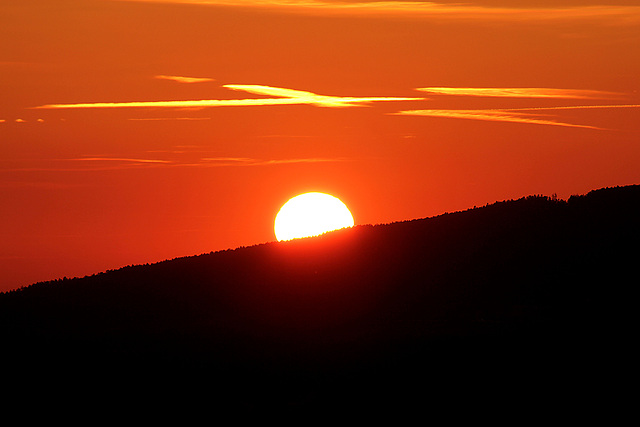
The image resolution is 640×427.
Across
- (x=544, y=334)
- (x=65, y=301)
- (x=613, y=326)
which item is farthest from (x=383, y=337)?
(x=65, y=301)

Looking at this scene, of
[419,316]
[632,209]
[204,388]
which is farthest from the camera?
[632,209]

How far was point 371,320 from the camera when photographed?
2636 cm

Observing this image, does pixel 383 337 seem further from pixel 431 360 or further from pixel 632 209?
pixel 632 209

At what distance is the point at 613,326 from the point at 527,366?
11.8 feet

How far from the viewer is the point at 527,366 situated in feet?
63.1

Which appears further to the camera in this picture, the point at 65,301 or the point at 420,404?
the point at 65,301

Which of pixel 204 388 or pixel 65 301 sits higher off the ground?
pixel 65 301

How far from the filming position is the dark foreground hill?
62.6ft

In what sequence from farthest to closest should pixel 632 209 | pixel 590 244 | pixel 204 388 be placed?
pixel 632 209, pixel 590 244, pixel 204 388

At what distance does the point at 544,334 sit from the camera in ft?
69.3

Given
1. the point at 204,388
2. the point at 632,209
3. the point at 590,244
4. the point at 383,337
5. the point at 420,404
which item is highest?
the point at 632,209

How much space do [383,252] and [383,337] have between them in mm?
10191

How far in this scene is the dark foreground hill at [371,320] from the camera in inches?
751

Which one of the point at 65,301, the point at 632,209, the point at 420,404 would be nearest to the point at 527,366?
the point at 420,404
